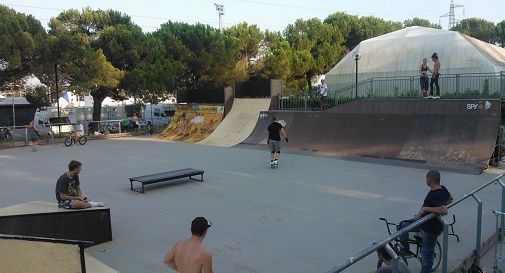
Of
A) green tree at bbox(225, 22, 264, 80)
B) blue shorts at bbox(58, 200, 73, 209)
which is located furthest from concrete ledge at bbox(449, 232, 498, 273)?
green tree at bbox(225, 22, 264, 80)

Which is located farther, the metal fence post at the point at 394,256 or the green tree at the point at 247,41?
the green tree at the point at 247,41

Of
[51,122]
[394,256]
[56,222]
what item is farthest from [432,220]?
[51,122]

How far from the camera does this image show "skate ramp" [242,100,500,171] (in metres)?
13.7

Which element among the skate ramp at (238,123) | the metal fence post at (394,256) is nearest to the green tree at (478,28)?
the skate ramp at (238,123)

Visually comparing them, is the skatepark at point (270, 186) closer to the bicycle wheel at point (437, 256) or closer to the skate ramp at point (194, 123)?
the bicycle wheel at point (437, 256)

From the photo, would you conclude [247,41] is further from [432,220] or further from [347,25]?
[432,220]

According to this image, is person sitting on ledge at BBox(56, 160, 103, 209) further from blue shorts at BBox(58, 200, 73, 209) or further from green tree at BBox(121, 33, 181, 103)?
green tree at BBox(121, 33, 181, 103)

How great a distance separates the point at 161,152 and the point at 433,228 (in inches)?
571

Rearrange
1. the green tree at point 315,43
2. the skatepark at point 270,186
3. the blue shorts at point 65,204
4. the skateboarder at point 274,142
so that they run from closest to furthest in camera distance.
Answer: the skatepark at point 270,186, the blue shorts at point 65,204, the skateboarder at point 274,142, the green tree at point 315,43

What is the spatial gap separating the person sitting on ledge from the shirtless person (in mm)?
3593

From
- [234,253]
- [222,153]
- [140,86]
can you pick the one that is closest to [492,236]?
[234,253]

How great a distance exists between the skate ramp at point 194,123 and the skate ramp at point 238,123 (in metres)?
0.73

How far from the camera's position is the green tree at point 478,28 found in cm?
6693

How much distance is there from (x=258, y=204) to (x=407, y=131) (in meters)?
8.79
